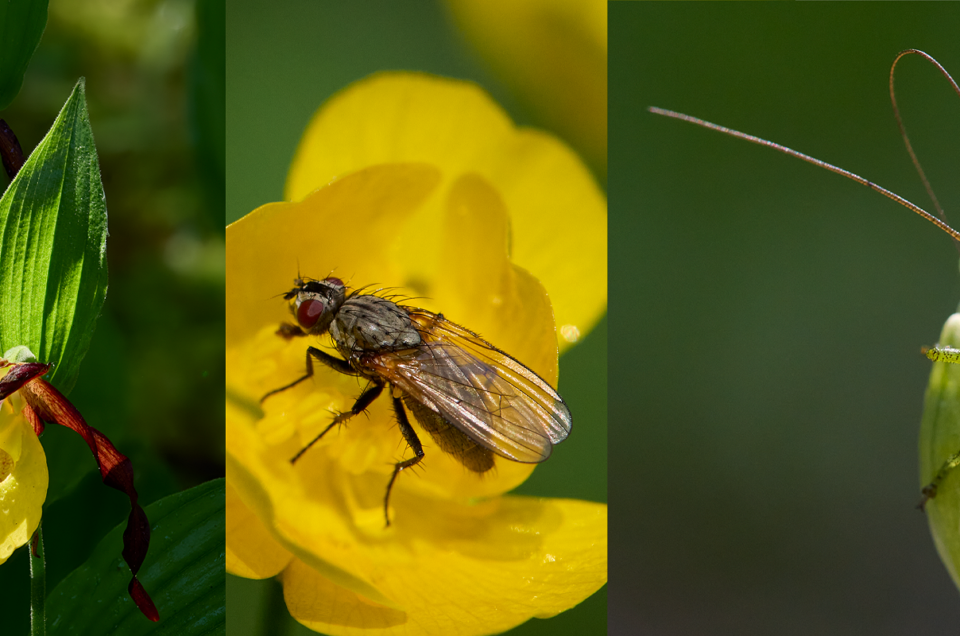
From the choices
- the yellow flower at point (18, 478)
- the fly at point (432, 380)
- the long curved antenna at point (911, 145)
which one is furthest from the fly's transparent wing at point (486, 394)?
the long curved antenna at point (911, 145)

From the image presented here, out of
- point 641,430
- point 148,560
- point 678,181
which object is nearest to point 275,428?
point 148,560

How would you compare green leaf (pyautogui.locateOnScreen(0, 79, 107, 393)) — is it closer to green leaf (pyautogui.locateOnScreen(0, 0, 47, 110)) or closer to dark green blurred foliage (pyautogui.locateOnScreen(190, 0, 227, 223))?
green leaf (pyautogui.locateOnScreen(0, 0, 47, 110))

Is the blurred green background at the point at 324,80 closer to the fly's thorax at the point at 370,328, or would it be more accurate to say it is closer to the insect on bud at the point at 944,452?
the fly's thorax at the point at 370,328

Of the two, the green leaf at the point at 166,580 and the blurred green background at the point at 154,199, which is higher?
the blurred green background at the point at 154,199

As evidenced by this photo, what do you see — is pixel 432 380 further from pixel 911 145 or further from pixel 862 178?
pixel 911 145

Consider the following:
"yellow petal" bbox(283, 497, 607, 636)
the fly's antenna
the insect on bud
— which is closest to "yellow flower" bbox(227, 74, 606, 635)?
"yellow petal" bbox(283, 497, 607, 636)
